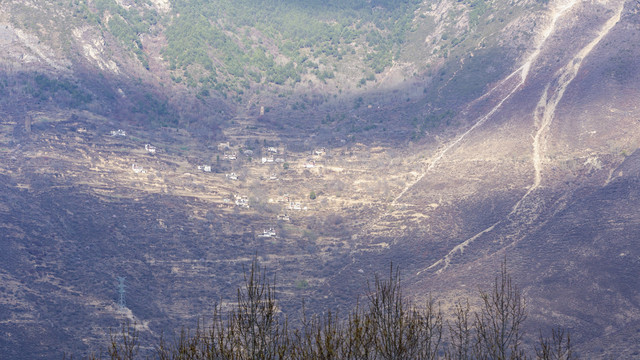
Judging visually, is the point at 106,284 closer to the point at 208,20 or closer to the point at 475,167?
the point at 475,167

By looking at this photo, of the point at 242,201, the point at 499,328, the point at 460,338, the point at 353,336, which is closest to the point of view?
the point at 460,338

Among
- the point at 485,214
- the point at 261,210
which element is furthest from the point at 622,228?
the point at 261,210

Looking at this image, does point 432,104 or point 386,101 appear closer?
point 432,104

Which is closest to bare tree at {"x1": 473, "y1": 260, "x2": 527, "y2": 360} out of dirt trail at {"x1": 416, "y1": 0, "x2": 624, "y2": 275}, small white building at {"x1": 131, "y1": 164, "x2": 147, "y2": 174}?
dirt trail at {"x1": 416, "y1": 0, "x2": 624, "y2": 275}

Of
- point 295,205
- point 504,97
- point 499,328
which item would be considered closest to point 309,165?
point 295,205

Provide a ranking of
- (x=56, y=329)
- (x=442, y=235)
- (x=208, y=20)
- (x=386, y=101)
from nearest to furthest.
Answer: (x=56, y=329) < (x=442, y=235) < (x=386, y=101) < (x=208, y=20)

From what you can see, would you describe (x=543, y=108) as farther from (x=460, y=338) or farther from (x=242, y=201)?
(x=460, y=338)

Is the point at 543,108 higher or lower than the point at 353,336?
higher

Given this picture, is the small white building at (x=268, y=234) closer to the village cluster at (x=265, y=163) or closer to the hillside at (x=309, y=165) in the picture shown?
the village cluster at (x=265, y=163)
